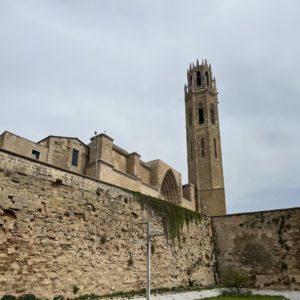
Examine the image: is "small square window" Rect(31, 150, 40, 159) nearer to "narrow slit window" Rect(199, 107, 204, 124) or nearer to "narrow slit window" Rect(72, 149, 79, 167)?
"narrow slit window" Rect(72, 149, 79, 167)

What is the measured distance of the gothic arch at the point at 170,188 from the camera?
31031 millimetres

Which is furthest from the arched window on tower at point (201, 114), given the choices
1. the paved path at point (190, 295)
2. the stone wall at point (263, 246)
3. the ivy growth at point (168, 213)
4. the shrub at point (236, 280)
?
the paved path at point (190, 295)

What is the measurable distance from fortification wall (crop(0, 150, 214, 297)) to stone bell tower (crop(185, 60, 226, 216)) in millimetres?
19153

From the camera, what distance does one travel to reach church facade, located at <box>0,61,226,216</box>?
21344 millimetres

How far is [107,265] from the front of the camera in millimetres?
11984

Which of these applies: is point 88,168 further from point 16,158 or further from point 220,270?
point 16,158

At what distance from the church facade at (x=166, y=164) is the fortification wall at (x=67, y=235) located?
2163mm

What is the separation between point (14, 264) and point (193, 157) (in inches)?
1112

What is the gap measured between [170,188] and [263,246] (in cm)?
1404

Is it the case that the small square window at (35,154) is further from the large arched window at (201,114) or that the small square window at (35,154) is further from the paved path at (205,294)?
the large arched window at (201,114)

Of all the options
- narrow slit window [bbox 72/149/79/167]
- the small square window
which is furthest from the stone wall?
the small square window

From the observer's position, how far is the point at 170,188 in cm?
3162

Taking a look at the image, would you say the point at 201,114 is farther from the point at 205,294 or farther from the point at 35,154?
the point at 205,294

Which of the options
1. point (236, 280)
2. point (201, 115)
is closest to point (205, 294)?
point (236, 280)
